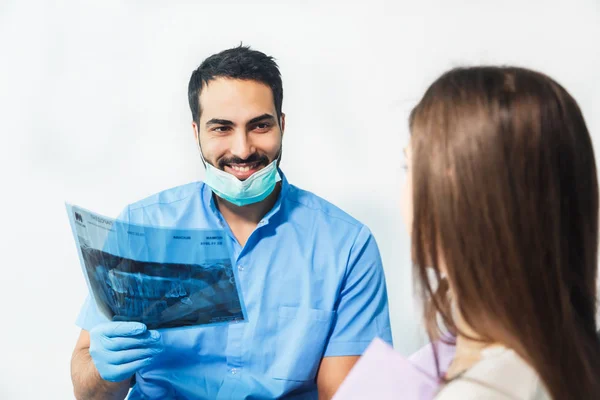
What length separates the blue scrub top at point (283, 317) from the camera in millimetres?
1454

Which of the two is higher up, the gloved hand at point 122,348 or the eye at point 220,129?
the eye at point 220,129

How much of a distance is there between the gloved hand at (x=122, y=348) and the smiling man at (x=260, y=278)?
2.2 inches

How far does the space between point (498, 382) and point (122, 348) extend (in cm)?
75

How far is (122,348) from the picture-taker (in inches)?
51.4

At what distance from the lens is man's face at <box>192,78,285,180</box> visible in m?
1.49

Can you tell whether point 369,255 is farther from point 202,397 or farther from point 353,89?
point 353,89

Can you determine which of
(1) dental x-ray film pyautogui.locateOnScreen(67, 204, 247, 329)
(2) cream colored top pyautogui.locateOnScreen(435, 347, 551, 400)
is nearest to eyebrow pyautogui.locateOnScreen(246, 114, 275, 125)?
(1) dental x-ray film pyautogui.locateOnScreen(67, 204, 247, 329)

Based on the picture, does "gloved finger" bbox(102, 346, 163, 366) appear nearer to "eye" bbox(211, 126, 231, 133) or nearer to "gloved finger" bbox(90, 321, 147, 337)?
"gloved finger" bbox(90, 321, 147, 337)

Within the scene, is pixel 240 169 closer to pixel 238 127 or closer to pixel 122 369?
pixel 238 127

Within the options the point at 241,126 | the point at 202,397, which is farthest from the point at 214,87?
the point at 202,397

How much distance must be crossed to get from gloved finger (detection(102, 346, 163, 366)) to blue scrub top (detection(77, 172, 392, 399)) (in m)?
0.13

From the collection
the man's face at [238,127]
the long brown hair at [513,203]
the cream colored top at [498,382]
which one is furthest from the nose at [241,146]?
the cream colored top at [498,382]

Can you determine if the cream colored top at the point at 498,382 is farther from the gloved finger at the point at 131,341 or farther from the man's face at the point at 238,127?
the man's face at the point at 238,127

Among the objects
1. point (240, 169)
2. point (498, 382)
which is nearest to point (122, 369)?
point (240, 169)
